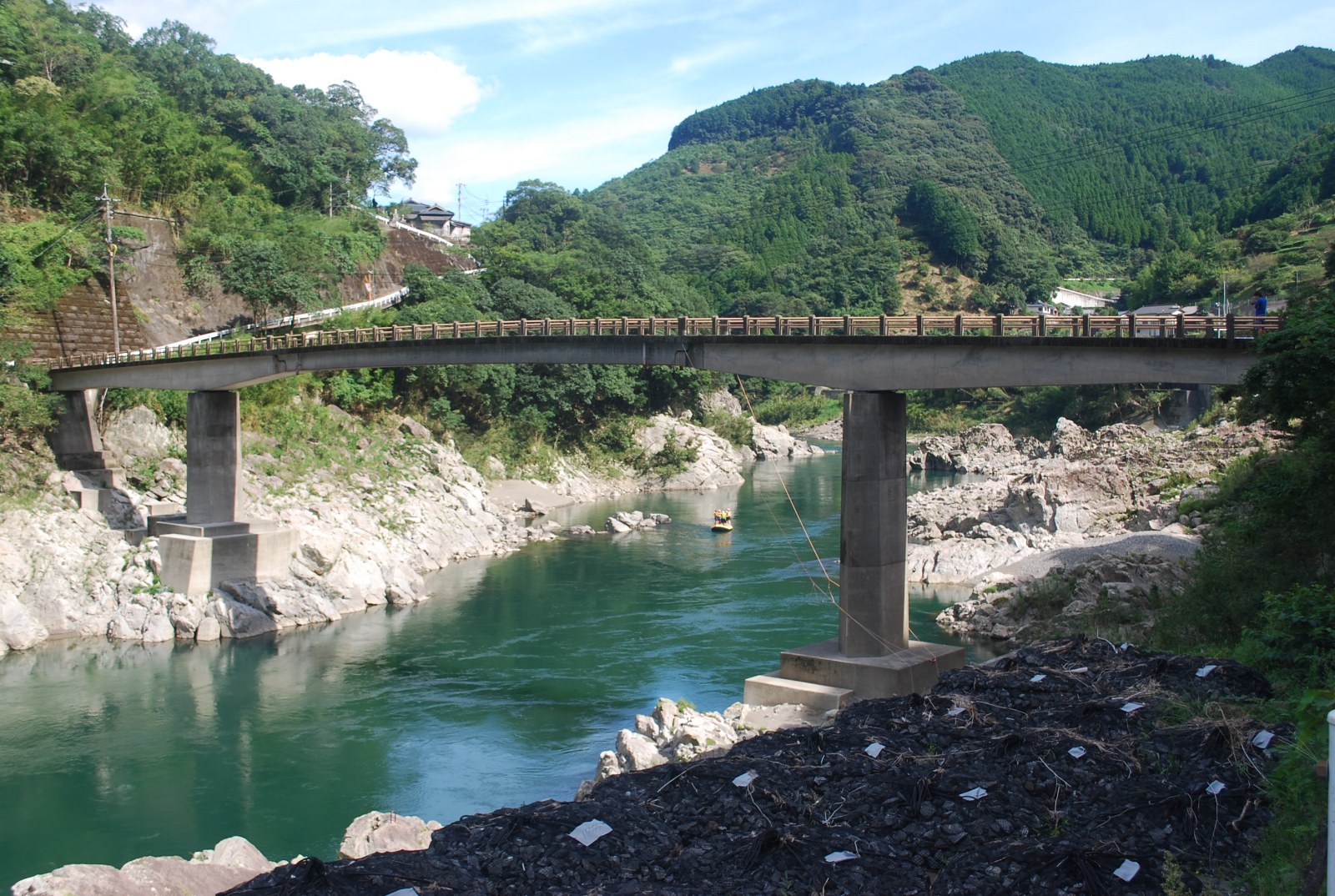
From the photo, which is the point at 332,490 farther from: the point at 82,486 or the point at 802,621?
the point at 802,621

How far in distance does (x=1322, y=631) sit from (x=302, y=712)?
64.3ft

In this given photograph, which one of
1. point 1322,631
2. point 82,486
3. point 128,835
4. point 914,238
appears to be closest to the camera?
point 1322,631

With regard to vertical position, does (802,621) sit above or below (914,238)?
below

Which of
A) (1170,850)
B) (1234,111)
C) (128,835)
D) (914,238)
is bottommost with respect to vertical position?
(128,835)

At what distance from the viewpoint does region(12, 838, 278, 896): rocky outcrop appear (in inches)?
521

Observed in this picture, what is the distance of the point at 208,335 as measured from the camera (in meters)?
50.9

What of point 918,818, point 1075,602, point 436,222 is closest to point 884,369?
point 1075,602

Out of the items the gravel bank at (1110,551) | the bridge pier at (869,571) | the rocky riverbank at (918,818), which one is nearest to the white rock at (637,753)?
the rocky riverbank at (918,818)

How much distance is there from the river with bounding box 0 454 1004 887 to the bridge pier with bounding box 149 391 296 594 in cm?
293

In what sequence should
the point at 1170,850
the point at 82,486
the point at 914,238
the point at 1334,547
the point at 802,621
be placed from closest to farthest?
the point at 1170,850 < the point at 1334,547 < the point at 802,621 < the point at 82,486 < the point at 914,238

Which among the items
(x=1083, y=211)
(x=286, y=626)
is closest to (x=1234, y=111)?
(x=1083, y=211)

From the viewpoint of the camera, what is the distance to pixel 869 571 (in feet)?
70.9

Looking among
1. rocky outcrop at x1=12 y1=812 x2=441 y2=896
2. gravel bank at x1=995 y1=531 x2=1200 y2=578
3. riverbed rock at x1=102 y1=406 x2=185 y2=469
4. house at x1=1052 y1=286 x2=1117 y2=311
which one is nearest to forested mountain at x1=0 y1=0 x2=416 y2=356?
riverbed rock at x1=102 y1=406 x2=185 y2=469

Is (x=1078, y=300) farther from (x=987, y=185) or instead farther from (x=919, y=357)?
(x=919, y=357)
